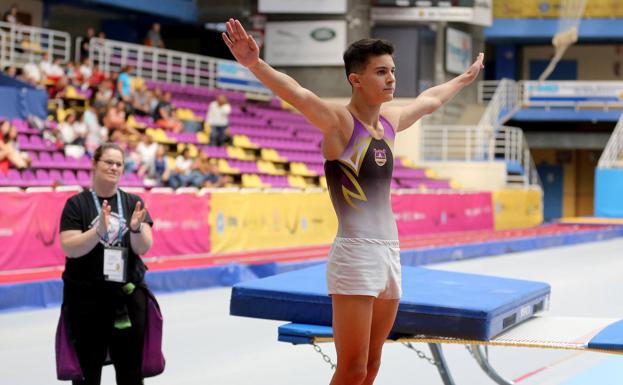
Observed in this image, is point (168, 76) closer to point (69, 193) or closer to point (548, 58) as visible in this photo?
point (69, 193)

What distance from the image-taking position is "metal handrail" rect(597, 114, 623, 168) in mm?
30719

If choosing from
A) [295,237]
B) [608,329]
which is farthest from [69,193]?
[608,329]

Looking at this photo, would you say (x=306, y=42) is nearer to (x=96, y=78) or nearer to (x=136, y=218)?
(x=96, y=78)

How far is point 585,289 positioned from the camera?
522 inches

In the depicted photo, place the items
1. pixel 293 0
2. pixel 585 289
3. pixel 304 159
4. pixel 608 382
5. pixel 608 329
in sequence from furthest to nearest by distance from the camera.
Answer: pixel 293 0, pixel 304 159, pixel 585 289, pixel 608 382, pixel 608 329

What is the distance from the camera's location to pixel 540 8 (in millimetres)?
37875

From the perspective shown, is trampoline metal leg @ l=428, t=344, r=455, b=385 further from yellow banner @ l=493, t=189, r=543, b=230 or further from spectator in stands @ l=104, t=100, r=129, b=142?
yellow banner @ l=493, t=189, r=543, b=230

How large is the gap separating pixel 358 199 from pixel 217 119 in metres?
19.1

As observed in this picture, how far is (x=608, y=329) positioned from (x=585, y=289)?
837 cm

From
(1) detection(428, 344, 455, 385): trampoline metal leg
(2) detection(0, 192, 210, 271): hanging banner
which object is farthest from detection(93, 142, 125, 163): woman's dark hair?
(2) detection(0, 192, 210, 271): hanging banner

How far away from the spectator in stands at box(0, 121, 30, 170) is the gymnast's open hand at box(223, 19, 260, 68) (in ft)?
38.6

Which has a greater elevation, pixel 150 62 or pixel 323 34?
pixel 323 34

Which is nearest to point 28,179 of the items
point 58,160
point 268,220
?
point 58,160

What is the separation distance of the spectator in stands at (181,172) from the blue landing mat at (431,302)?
11.7 metres
